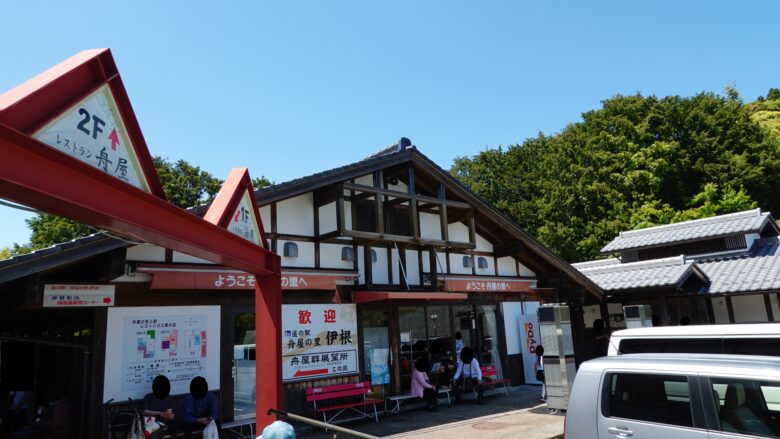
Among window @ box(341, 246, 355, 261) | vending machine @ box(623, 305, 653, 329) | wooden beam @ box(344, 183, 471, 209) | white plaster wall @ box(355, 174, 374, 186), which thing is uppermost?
white plaster wall @ box(355, 174, 374, 186)

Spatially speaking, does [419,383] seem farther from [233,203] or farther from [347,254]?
[233,203]

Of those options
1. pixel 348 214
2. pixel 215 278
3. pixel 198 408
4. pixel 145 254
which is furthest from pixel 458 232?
pixel 145 254

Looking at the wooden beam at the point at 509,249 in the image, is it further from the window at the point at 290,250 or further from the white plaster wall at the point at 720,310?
the white plaster wall at the point at 720,310

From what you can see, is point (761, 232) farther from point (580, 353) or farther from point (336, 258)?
point (336, 258)

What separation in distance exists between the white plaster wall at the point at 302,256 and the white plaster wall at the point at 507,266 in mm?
6306

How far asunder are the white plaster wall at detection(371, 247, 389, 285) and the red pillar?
6.07 meters

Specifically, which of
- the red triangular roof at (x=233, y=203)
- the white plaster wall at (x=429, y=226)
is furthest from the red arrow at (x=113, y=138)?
the white plaster wall at (x=429, y=226)

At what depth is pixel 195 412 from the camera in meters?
8.40

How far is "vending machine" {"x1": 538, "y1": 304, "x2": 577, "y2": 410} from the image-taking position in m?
10.5

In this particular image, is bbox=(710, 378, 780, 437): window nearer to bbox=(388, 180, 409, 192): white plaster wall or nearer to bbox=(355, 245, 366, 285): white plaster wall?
bbox=(355, 245, 366, 285): white plaster wall

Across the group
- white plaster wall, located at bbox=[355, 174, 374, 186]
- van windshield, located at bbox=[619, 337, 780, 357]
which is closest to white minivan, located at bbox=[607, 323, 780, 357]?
van windshield, located at bbox=[619, 337, 780, 357]

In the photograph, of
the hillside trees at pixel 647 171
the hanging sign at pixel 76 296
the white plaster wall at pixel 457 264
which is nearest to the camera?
the hanging sign at pixel 76 296

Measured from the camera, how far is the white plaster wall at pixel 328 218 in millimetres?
11281

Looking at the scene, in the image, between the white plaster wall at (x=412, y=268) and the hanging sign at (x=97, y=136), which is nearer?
the hanging sign at (x=97, y=136)
